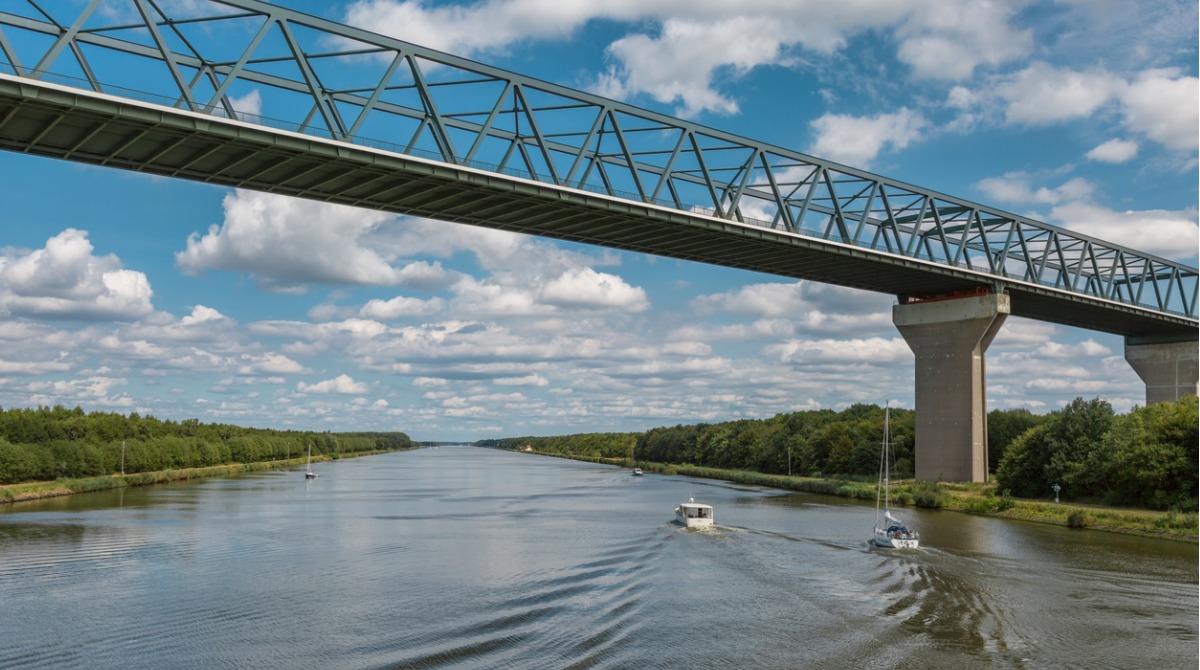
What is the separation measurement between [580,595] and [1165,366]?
101658 mm

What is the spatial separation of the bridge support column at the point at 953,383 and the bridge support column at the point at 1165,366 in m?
44.9

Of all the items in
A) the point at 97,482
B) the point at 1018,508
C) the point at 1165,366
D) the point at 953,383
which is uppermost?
the point at 1165,366

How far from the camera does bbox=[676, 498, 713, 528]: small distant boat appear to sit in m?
58.5

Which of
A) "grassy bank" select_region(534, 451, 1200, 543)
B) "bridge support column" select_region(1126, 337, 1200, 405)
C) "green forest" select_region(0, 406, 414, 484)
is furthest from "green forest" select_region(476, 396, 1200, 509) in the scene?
"green forest" select_region(0, 406, 414, 484)

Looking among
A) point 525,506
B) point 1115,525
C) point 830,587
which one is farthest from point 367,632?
point 525,506

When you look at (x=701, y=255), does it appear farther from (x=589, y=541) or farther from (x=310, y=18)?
(x=310, y=18)

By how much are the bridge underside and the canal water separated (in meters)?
18.6

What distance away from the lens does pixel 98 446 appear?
108m

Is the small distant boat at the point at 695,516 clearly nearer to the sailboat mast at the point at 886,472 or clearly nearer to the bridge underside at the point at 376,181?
the sailboat mast at the point at 886,472

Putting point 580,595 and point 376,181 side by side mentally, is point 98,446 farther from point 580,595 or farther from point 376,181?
point 580,595

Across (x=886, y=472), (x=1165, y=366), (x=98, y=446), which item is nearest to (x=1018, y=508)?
(x=886, y=472)

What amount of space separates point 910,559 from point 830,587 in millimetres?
8740

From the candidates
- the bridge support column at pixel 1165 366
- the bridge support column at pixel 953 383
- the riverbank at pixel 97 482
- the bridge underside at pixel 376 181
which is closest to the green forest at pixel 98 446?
the riverbank at pixel 97 482

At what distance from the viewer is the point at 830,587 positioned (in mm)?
37938
